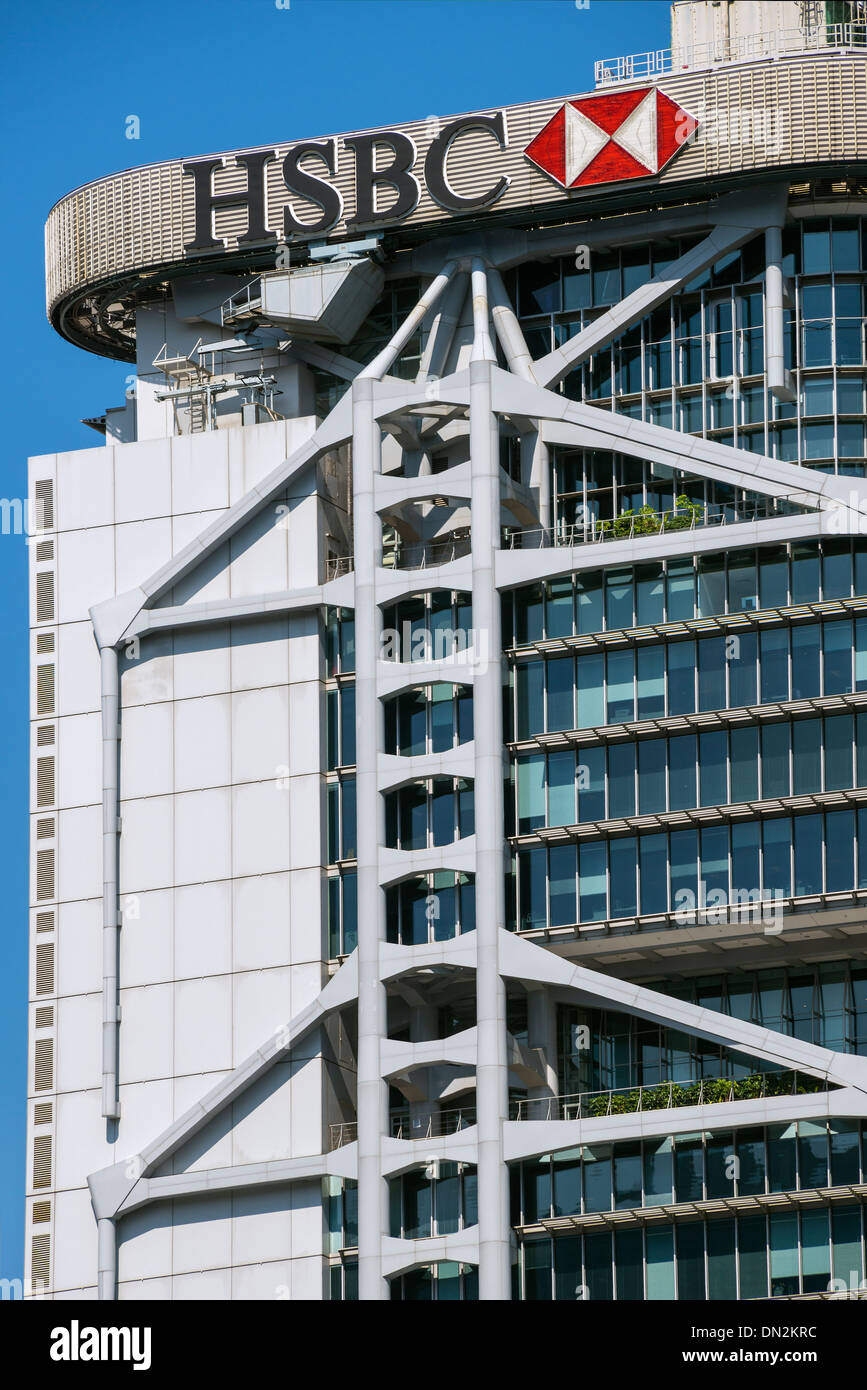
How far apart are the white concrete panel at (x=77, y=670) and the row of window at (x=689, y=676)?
17.9 m

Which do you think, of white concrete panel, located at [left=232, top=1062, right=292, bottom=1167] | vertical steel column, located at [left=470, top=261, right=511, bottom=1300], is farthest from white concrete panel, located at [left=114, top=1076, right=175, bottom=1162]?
vertical steel column, located at [left=470, top=261, right=511, bottom=1300]

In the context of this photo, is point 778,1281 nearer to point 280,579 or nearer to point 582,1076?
point 582,1076

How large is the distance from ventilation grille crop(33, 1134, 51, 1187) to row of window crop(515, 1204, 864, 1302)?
63.0 feet

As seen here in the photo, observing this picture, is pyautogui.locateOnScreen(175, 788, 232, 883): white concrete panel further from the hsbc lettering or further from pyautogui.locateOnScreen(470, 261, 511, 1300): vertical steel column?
the hsbc lettering

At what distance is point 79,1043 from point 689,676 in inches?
1060

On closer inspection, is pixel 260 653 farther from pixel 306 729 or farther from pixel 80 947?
pixel 80 947

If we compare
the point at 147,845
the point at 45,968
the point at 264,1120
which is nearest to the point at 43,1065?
the point at 45,968

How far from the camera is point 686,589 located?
11044 cm

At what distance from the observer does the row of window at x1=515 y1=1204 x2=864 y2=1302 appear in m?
105

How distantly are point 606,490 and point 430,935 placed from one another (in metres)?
18.4

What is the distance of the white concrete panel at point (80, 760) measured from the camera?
119m

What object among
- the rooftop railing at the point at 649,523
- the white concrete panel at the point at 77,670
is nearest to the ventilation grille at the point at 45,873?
the white concrete panel at the point at 77,670
